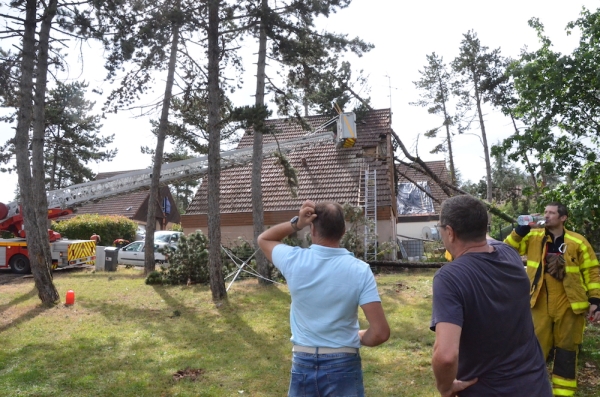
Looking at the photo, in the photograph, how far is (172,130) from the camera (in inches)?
720

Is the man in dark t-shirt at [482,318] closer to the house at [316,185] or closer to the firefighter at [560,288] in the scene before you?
the firefighter at [560,288]

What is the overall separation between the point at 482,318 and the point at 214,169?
1068cm

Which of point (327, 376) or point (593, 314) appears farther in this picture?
point (593, 314)

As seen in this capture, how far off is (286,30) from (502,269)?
470 inches

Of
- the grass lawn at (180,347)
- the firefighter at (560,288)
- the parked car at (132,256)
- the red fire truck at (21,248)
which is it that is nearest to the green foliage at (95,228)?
the red fire truck at (21,248)

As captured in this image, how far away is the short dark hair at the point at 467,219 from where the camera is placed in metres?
2.59

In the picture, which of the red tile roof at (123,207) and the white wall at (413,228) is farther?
the red tile roof at (123,207)

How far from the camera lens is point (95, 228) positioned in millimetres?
27422

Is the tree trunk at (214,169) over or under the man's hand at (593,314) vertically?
over

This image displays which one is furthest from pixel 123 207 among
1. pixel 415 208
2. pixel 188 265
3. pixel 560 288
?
pixel 560 288

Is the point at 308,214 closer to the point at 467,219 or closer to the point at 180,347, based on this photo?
the point at 467,219

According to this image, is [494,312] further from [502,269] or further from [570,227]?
[570,227]

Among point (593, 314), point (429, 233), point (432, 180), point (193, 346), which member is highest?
point (432, 180)

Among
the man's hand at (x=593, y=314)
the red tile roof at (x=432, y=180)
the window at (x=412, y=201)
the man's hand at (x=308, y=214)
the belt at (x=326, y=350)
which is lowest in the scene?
the man's hand at (x=593, y=314)
